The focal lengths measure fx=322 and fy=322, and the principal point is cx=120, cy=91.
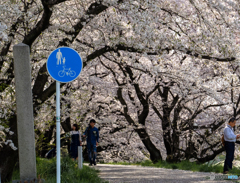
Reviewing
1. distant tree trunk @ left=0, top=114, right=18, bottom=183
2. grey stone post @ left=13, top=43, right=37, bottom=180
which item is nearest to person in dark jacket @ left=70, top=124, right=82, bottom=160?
distant tree trunk @ left=0, top=114, right=18, bottom=183

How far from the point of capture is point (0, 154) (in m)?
6.80

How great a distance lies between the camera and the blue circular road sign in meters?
5.15

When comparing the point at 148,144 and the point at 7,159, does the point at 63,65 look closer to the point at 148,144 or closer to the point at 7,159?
the point at 7,159

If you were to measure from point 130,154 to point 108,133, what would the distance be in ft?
11.0

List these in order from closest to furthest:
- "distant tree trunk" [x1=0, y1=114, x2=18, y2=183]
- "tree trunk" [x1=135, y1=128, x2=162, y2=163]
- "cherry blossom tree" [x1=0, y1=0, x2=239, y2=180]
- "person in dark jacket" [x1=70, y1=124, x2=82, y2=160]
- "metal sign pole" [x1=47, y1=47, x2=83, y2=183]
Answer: "metal sign pole" [x1=47, y1=47, x2=83, y2=183], "distant tree trunk" [x1=0, y1=114, x2=18, y2=183], "cherry blossom tree" [x1=0, y1=0, x2=239, y2=180], "person in dark jacket" [x1=70, y1=124, x2=82, y2=160], "tree trunk" [x1=135, y1=128, x2=162, y2=163]

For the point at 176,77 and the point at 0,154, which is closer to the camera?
the point at 0,154

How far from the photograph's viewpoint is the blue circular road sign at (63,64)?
5.15m

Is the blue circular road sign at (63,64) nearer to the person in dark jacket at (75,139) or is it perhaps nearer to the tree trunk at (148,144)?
the person in dark jacket at (75,139)

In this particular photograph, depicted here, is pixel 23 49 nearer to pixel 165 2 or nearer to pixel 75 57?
pixel 75 57

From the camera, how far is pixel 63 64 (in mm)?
5195

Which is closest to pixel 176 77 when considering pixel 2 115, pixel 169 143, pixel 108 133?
pixel 2 115

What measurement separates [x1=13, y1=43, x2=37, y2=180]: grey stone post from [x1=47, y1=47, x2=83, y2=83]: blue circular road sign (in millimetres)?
543

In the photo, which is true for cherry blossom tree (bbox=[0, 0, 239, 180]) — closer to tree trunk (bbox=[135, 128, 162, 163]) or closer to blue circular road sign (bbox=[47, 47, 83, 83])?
blue circular road sign (bbox=[47, 47, 83, 83])

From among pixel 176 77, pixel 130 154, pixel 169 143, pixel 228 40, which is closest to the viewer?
pixel 228 40
